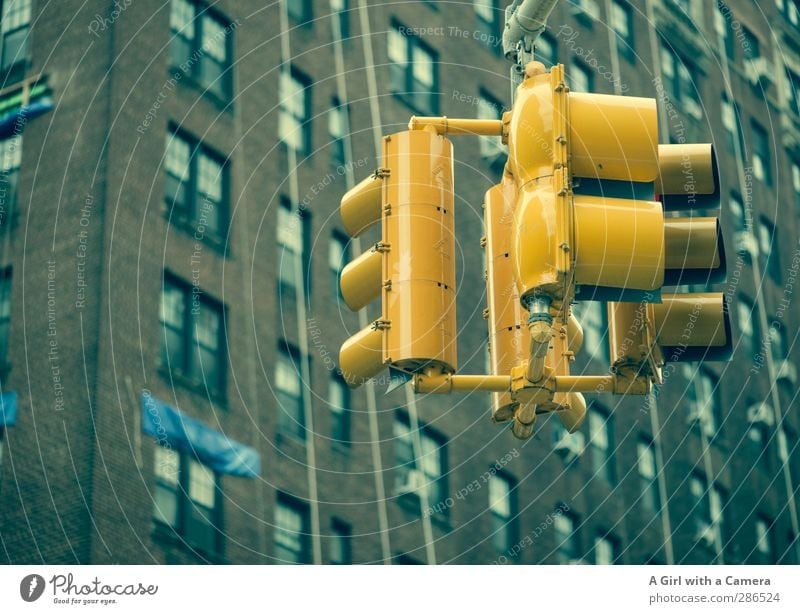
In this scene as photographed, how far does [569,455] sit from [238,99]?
1447 centimetres

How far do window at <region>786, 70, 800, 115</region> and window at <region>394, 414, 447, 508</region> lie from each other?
98.4 feet

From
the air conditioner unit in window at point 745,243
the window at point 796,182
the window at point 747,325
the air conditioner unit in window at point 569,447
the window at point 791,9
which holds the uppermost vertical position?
the window at point 791,9

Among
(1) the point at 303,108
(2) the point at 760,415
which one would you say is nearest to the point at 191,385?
(1) the point at 303,108

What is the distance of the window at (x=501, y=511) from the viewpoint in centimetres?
4831

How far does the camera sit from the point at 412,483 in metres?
45.3

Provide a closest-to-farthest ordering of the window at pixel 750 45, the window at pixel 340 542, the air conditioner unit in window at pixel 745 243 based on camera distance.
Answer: the window at pixel 340 542 → the air conditioner unit in window at pixel 745 243 → the window at pixel 750 45

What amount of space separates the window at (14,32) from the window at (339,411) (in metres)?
9.88

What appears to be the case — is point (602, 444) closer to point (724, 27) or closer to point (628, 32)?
point (628, 32)

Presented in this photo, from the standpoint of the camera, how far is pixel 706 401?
59.1m

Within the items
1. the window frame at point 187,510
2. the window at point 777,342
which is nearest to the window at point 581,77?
the window at point 777,342

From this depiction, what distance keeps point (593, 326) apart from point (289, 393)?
1310 centimetres

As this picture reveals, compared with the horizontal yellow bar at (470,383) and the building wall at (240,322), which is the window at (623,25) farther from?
the horizontal yellow bar at (470,383)

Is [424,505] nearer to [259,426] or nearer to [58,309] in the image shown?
[259,426]
